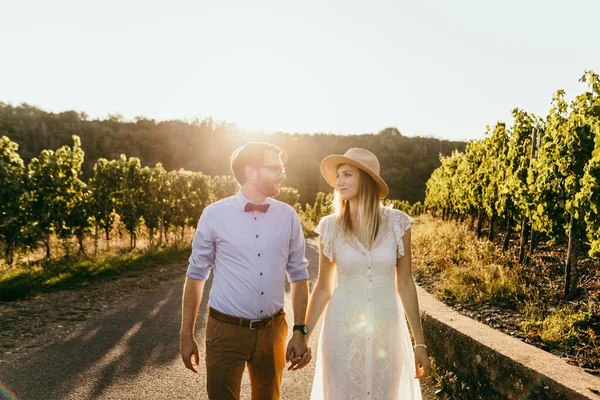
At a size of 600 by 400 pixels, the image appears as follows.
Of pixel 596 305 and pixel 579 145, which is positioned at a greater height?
pixel 579 145

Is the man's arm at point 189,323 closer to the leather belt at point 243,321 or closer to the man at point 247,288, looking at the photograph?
the man at point 247,288

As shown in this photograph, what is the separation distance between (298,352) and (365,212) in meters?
0.90

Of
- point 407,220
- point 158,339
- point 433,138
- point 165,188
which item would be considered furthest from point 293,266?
point 433,138

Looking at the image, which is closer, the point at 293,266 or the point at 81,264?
the point at 293,266

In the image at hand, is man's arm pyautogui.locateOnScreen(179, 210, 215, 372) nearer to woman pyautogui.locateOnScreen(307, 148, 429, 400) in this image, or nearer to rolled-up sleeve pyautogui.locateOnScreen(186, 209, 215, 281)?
rolled-up sleeve pyautogui.locateOnScreen(186, 209, 215, 281)

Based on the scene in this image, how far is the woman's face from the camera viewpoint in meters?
2.60

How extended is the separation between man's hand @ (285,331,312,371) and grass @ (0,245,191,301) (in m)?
7.32

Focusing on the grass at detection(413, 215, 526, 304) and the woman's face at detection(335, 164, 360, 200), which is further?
the grass at detection(413, 215, 526, 304)

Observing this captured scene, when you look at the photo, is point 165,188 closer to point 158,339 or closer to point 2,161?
point 2,161

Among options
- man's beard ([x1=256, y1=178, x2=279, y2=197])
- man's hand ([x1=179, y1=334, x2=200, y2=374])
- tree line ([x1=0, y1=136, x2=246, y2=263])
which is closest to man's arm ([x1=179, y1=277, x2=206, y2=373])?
man's hand ([x1=179, y1=334, x2=200, y2=374])

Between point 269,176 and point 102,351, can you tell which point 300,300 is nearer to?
point 269,176

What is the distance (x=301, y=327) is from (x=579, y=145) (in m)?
5.72

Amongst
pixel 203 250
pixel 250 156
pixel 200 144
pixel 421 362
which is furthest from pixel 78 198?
pixel 200 144

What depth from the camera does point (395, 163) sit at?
8306 centimetres
